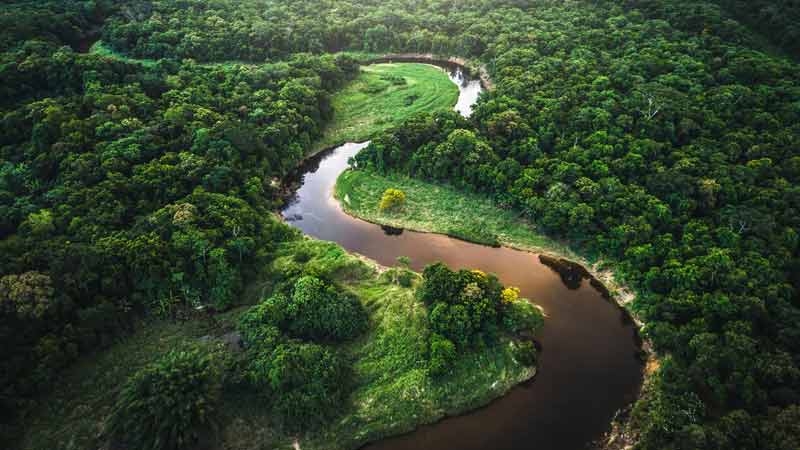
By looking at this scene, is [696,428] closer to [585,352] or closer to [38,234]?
[585,352]

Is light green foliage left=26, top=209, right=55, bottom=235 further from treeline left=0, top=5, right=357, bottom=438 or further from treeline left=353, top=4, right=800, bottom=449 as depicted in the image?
treeline left=353, top=4, right=800, bottom=449

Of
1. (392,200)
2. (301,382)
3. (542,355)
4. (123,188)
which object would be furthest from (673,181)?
(123,188)

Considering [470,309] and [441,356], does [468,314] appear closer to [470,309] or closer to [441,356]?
[470,309]

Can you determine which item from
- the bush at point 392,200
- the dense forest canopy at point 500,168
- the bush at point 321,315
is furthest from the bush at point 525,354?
the bush at point 392,200

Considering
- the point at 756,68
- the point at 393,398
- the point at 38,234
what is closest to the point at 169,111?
the point at 38,234

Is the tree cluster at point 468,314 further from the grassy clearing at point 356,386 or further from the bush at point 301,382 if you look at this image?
the bush at point 301,382
